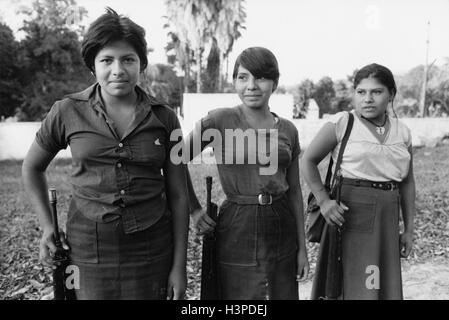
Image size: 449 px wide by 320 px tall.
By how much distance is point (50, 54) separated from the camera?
1352 centimetres

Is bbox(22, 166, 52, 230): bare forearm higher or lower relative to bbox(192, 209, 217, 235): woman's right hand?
higher

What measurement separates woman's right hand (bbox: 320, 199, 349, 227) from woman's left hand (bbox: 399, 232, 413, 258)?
1.33ft

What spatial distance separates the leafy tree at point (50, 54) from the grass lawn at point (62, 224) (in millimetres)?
4409

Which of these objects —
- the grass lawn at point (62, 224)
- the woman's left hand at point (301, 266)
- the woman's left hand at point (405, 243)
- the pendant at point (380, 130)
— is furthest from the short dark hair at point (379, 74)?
the grass lawn at point (62, 224)

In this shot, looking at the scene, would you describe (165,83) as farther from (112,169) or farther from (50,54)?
(112,169)

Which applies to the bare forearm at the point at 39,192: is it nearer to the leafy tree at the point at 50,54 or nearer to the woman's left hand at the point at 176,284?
the woman's left hand at the point at 176,284

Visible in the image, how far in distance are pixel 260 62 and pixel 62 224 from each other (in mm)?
4177

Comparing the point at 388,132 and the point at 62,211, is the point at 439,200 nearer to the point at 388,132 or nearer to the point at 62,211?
the point at 388,132

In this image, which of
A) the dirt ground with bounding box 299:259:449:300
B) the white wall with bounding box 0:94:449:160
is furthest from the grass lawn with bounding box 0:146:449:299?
the white wall with bounding box 0:94:449:160

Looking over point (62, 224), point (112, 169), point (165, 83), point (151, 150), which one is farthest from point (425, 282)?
point (165, 83)

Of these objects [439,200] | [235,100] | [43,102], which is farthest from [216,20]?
[439,200]

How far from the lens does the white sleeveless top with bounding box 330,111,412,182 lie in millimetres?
2186

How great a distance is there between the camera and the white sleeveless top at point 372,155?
7.17 feet

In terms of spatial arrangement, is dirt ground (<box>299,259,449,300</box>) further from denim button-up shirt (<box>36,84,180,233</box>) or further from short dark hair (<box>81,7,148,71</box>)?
short dark hair (<box>81,7,148,71</box>)
